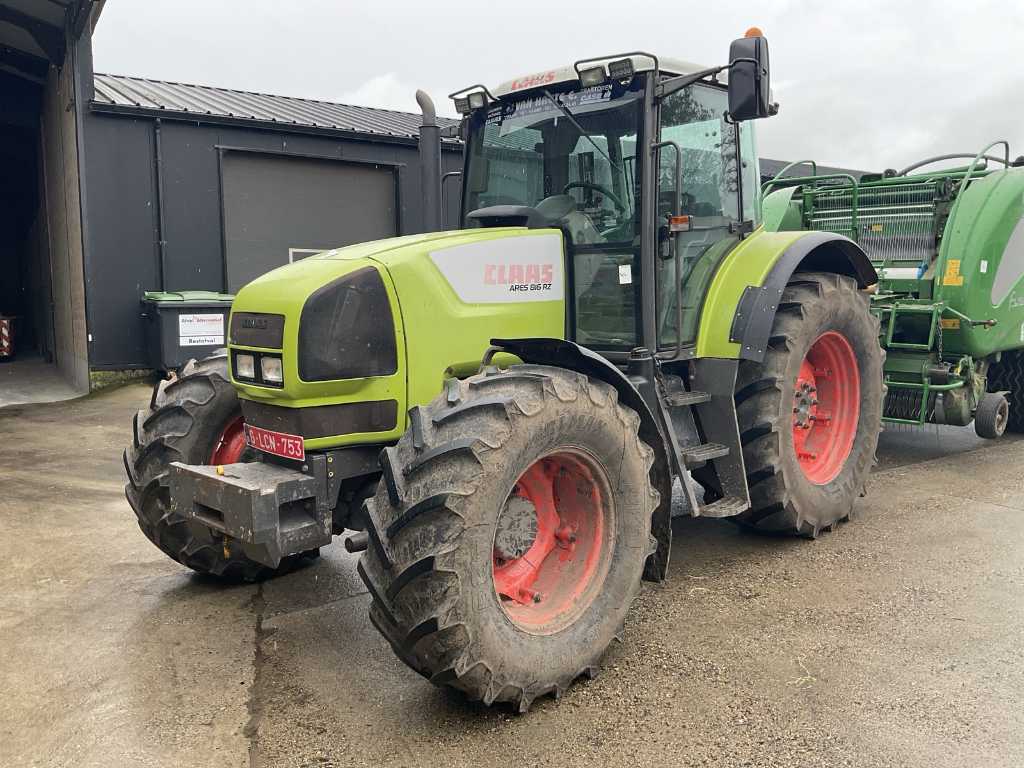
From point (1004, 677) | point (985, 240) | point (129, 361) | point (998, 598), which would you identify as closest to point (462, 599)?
point (1004, 677)

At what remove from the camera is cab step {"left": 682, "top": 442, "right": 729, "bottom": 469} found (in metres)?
4.13

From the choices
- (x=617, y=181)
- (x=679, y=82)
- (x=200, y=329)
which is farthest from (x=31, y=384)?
(x=679, y=82)

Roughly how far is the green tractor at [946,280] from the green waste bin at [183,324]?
7416mm

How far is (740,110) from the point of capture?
374cm

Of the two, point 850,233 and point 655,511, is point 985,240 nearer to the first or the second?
point 850,233

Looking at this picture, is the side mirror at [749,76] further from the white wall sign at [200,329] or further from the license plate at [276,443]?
the white wall sign at [200,329]

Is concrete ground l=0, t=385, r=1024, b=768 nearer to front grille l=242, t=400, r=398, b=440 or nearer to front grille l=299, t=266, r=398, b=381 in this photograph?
front grille l=242, t=400, r=398, b=440

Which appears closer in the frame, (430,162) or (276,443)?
(276,443)

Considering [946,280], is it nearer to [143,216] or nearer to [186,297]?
[186,297]

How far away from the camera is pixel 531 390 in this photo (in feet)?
10.2

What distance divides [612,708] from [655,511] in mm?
875

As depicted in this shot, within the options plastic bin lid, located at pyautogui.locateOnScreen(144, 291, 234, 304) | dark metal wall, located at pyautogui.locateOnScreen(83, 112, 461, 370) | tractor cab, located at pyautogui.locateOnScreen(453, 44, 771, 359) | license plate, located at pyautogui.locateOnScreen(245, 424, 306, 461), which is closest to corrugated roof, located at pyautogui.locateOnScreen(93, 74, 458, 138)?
dark metal wall, located at pyautogui.locateOnScreen(83, 112, 461, 370)

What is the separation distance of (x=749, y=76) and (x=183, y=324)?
8.72 metres

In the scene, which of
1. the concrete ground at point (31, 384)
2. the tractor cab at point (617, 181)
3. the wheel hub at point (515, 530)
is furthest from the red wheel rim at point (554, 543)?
the concrete ground at point (31, 384)
